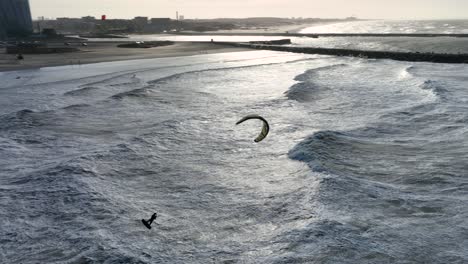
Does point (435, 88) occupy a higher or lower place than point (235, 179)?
higher

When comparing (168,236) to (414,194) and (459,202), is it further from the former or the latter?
(459,202)

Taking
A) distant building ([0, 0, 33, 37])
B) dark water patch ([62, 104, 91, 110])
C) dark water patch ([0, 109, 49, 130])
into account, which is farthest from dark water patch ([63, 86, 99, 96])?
distant building ([0, 0, 33, 37])

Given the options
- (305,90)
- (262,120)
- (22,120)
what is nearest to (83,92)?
(22,120)

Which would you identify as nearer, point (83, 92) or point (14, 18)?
point (83, 92)

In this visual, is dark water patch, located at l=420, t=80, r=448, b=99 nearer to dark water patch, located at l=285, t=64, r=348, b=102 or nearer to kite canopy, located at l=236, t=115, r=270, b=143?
dark water patch, located at l=285, t=64, r=348, b=102

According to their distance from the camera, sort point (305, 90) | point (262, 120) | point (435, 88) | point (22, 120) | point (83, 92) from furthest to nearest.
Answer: point (305, 90) → point (83, 92) → point (435, 88) → point (22, 120) → point (262, 120)

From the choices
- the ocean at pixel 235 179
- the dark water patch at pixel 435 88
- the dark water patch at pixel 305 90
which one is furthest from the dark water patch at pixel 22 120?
the dark water patch at pixel 435 88

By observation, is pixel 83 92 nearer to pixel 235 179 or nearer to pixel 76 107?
pixel 76 107
